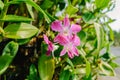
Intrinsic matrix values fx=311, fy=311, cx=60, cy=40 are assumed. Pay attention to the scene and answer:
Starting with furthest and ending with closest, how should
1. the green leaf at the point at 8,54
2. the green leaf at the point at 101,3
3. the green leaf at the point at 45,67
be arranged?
the green leaf at the point at 101,3 → the green leaf at the point at 45,67 → the green leaf at the point at 8,54

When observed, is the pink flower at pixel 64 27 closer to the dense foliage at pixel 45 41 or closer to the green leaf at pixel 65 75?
the dense foliage at pixel 45 41

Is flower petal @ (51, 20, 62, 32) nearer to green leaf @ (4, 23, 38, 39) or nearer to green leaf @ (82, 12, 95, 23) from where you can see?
green leaf @ (4, 23, 38, 39)

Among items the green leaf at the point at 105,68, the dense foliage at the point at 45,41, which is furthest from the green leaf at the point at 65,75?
the green leaf at the point at 105,68

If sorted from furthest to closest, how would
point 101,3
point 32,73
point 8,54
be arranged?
point 101,3
point 32,73
point 8,54

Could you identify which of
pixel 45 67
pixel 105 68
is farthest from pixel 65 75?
pixel 105 68

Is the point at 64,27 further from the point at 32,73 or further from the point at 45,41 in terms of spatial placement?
the point at 32,73

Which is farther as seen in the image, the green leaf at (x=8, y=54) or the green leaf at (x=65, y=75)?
the green leaf at (x=65, y=75)
